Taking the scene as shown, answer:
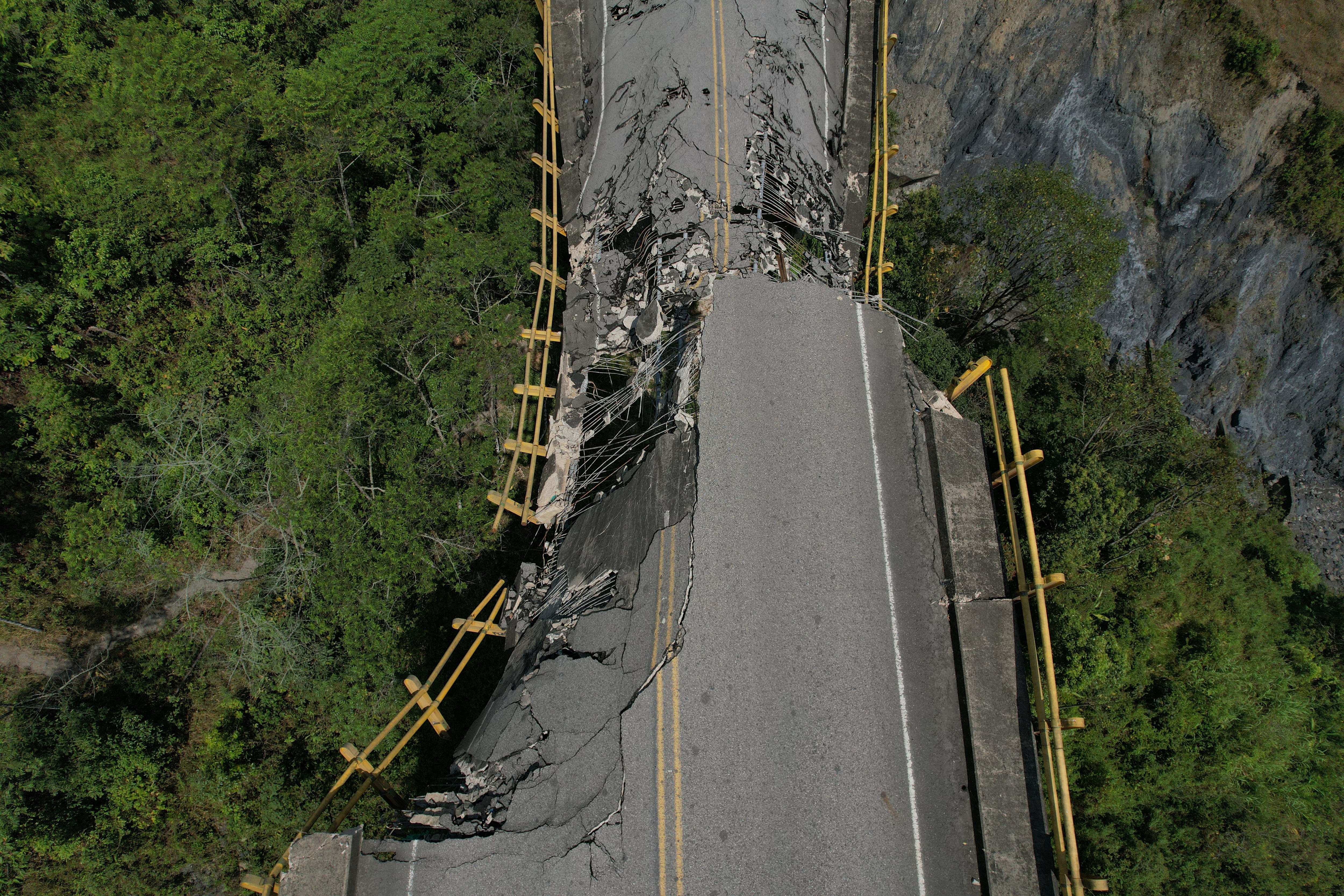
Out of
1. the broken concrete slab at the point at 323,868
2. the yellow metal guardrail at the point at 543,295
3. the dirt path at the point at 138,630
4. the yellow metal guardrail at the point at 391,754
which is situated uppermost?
the yellow metal guardrail at the point at 543,295

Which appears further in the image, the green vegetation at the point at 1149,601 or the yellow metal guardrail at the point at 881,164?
the green vegetation at the point at 1149,601

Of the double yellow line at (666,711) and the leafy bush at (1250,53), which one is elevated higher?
the leafy bush at (1250,53)

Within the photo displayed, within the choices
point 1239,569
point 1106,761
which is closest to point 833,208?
point 1106,761

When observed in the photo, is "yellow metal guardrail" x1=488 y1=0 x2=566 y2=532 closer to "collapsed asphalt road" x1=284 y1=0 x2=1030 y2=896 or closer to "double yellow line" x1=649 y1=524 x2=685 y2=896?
"collapsed asphalt road" x1=284 y1=0 x2=1030 y2=896

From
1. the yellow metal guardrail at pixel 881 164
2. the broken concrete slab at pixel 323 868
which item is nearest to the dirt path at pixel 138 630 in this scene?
the broken concrete slab at pixel 323 868

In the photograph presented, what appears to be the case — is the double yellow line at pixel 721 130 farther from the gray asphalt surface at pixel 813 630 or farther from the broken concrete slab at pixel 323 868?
the broken concrete slab at pixel 323 868

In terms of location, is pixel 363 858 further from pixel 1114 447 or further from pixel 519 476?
pixel 1114 447
